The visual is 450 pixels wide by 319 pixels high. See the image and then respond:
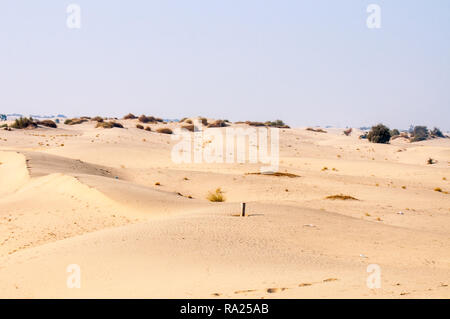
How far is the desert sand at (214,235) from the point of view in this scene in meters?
6.53

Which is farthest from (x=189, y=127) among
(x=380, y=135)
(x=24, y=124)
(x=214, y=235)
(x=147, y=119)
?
(x=214, y=235)

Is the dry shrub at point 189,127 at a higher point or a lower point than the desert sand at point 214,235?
higher

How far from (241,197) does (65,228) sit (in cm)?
868

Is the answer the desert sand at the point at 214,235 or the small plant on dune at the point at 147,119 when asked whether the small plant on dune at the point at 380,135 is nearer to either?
the desert sand at the point at 214,235

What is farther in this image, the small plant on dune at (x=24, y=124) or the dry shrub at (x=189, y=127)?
the dry shrub at (x=189, y=127)

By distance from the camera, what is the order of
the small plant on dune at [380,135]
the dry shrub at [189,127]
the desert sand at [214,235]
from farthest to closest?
the dry shrub at [189,127] < the small plant on dune at [380,135] < the desert sand at [214,235]

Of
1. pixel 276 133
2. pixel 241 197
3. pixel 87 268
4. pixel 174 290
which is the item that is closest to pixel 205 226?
pixel 87 268

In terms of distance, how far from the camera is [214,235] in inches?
376

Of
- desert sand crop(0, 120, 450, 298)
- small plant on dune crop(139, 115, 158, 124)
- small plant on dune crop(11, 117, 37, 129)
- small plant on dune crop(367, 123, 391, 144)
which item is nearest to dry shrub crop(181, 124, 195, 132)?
small plant on dune crop(139, 115, 158, 124)

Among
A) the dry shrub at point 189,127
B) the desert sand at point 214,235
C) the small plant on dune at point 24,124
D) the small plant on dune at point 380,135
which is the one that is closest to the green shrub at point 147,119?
the dry shrub at point 189,127

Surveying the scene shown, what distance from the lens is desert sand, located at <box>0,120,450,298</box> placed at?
653cm

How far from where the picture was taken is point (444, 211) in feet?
56.4

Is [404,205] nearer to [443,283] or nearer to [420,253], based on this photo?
[420,253]

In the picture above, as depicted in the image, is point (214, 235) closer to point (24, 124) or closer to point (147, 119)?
point (24, 124)
